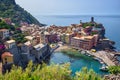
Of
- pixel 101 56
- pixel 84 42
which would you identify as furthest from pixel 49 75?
pixel 84 42

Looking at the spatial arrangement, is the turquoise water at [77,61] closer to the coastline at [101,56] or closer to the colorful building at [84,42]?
the coastline at [101,56]

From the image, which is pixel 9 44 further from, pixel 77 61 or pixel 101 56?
pixel 101 56

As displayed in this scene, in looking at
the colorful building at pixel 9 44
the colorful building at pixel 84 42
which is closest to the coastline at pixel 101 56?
the colorful building at pixel 84 42

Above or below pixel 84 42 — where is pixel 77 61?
below

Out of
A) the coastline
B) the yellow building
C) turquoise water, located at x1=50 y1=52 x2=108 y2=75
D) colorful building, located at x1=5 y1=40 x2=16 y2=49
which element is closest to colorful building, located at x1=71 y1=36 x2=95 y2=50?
the coastline

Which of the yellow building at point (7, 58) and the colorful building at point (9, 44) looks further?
the colorful building at point (9, 44)

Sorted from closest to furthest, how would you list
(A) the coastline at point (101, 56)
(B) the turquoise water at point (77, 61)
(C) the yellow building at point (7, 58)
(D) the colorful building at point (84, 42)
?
1. (C) the yellow building at point (7, 58)
2. (B) the turquoise water at point (77, 61)
3. (A) the coastline at point (101, 56)
4. (D) the colorful building at point (84, 42)

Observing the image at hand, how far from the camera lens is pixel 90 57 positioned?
35.6m

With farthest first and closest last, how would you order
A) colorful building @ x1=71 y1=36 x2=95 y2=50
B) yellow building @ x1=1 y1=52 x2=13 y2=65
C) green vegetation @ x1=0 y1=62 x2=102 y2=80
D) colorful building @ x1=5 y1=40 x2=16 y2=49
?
1. colorful building @ x1=71 y1=36 x2=95 y2=50
2. colorful building @ x1=5 y1=40 x2=16 y2=49
3. yellow building @ x1=1 y1=52 x2=13 y2=65
4. green vegetation @ x1=0 y1=62 x2=102 y2=80

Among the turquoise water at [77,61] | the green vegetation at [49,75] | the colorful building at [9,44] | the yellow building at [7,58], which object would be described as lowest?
the turquoise water at [77,61]

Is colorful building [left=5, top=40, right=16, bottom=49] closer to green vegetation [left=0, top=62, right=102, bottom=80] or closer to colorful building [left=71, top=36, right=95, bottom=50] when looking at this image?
green vegetation [left=0, top=62, right=102, bottom=80]

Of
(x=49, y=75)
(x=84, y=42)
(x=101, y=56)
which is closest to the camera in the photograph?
(x=49, y=75)

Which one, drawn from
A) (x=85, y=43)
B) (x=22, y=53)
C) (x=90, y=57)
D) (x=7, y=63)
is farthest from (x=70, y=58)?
(x=7, y=63)

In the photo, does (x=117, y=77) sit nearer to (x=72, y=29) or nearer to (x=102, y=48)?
(x=102, y=48)
